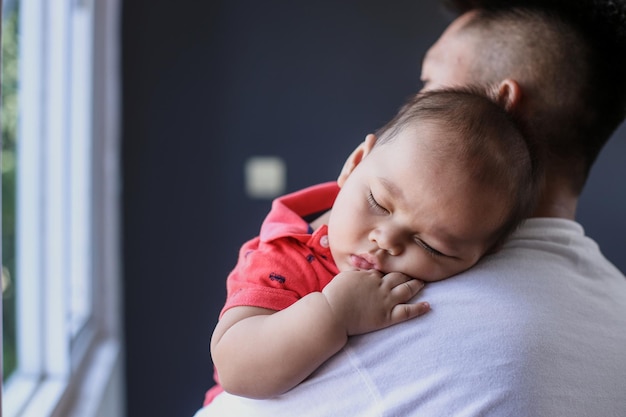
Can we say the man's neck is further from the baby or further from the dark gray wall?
the dark gray wall

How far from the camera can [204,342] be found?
266 centimetres

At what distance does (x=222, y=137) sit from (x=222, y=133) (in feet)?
0.05

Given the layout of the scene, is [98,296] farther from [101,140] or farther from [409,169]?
[409,169]

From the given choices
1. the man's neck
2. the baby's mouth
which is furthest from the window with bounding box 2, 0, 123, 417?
the man's neck

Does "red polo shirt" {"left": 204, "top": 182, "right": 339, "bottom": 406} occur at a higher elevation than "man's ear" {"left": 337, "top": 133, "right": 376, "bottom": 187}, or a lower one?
lower

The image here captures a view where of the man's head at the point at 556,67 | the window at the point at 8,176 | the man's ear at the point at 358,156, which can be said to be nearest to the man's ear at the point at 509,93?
→ the man's head at the point at 556,67

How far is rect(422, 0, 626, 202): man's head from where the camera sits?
1.20 m

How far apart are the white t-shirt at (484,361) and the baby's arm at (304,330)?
0.08 feet

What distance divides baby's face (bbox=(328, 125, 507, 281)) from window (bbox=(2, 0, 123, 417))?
3.81 ft

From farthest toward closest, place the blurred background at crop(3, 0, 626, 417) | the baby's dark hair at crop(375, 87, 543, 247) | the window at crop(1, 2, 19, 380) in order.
Result: the blurred background at crop(3, 0, 626, 417) < the window at crop(1, 2, 19, 380) < the baby's dark hair at crop(375, 87, 543, 247)

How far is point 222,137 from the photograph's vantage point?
2.65m

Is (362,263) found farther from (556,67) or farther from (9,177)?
(9,177)

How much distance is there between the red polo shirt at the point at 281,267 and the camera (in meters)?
0.90

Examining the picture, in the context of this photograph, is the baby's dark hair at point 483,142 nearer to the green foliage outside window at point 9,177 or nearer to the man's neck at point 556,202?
the man's neck at point 556,202
